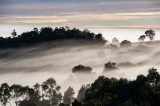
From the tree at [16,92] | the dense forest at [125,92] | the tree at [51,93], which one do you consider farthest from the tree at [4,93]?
the dense forest at [125,92]

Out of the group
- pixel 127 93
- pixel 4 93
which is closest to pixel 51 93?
pixel 4 93

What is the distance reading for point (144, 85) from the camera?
12581cm

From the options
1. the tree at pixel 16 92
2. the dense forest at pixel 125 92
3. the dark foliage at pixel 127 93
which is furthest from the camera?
the tree at pixel 16 92

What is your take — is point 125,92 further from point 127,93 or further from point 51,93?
point 51,93

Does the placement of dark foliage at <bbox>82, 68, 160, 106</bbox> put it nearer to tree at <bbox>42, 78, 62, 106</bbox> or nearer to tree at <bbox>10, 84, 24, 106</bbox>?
tree at <bbox>42, 78, 62, 106</bbox>

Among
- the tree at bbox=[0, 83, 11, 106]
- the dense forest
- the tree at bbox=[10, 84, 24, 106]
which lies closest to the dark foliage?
the dense forest

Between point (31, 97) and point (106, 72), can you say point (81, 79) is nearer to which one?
point (106, 72)

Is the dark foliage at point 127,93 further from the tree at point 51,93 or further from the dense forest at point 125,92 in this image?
the tree at point 51,93

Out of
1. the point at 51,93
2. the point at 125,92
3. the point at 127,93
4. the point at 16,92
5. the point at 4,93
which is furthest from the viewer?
the point at 4,93

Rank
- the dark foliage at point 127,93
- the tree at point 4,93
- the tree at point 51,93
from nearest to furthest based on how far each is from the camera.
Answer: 1. the dark foliage at point 127,93
2. the tree at point 51,93
3. the tree at point 4,93

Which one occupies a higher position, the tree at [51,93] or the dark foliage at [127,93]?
the dark foliage at [127,93]

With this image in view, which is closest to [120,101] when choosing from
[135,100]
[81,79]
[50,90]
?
[135,100]

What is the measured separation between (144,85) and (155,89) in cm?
465

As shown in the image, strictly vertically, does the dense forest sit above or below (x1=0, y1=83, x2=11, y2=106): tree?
above
